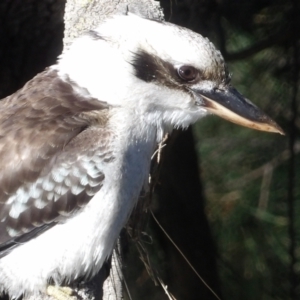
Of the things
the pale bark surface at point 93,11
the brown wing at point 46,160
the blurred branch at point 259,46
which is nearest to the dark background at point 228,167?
the blurred branch at point 259,46

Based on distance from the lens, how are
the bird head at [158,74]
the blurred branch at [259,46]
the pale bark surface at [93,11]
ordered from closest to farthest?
the bird head at [158,74]
the pale bark surface at [93,11]
the blurred branch at [259,46]

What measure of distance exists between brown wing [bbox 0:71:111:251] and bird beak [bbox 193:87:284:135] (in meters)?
0.26

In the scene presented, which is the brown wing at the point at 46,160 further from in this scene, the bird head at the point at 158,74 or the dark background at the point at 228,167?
the dark background at the point at 228,167

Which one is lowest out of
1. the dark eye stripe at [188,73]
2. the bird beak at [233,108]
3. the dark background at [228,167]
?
the dark background at [228,167]

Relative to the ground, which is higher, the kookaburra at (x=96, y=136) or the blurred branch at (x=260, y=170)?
the kookaburra at (x=96, y=136)

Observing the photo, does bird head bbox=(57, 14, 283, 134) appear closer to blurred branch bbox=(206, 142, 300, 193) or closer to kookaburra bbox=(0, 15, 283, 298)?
kookaburra bbox=(0, 15, 283, 298)

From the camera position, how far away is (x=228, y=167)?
2967mm

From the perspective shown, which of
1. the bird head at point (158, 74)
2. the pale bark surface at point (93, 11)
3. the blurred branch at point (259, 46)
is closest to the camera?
the bird head at point (158, 74)

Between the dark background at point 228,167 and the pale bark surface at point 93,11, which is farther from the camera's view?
the dark background at point 228,167

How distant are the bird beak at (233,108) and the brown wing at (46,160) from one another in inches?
10.3

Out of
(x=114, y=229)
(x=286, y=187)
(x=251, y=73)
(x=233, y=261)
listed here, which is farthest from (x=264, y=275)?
(x=114, y=229)

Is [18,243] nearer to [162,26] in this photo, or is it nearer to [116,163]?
[116,163]

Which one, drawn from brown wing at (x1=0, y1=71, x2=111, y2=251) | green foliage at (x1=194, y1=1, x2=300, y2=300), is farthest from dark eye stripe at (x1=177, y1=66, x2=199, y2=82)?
green foliage at (x1=194, y1=1, x2=300, y2=300)

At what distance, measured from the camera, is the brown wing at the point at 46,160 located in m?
1.88
